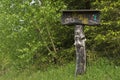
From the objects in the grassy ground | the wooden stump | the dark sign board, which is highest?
the dark sign board

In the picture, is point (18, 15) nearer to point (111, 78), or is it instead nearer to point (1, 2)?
point (1, 2)

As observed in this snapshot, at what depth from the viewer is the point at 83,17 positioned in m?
8.57

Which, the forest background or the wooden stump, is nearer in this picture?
Answer: the wooden stump

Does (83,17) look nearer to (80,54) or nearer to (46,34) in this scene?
(80,54)

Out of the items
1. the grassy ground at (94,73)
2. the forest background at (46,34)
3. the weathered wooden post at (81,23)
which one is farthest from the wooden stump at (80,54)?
the forest background at (46,34)

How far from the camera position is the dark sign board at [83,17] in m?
8.50

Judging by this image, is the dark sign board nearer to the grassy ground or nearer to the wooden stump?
the wooden stump

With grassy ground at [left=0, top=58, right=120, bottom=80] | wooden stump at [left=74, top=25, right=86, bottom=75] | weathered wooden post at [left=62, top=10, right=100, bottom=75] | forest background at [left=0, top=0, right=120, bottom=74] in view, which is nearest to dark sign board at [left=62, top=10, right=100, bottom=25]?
weathered wooden post at [left=62, top=10, right=100, bottom=75]

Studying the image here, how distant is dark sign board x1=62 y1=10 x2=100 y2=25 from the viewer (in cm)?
850

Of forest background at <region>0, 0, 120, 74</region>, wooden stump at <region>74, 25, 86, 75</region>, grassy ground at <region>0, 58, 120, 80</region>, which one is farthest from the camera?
forest background at <region>0, 0, 120, 74</region>

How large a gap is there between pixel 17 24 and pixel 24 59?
1.44 meters

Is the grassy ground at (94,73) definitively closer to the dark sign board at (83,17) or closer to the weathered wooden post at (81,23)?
the weathered wooden post at (81,23)

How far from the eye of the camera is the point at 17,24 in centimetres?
1098

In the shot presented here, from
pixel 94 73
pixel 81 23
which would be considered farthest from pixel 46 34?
pixel 94 73
